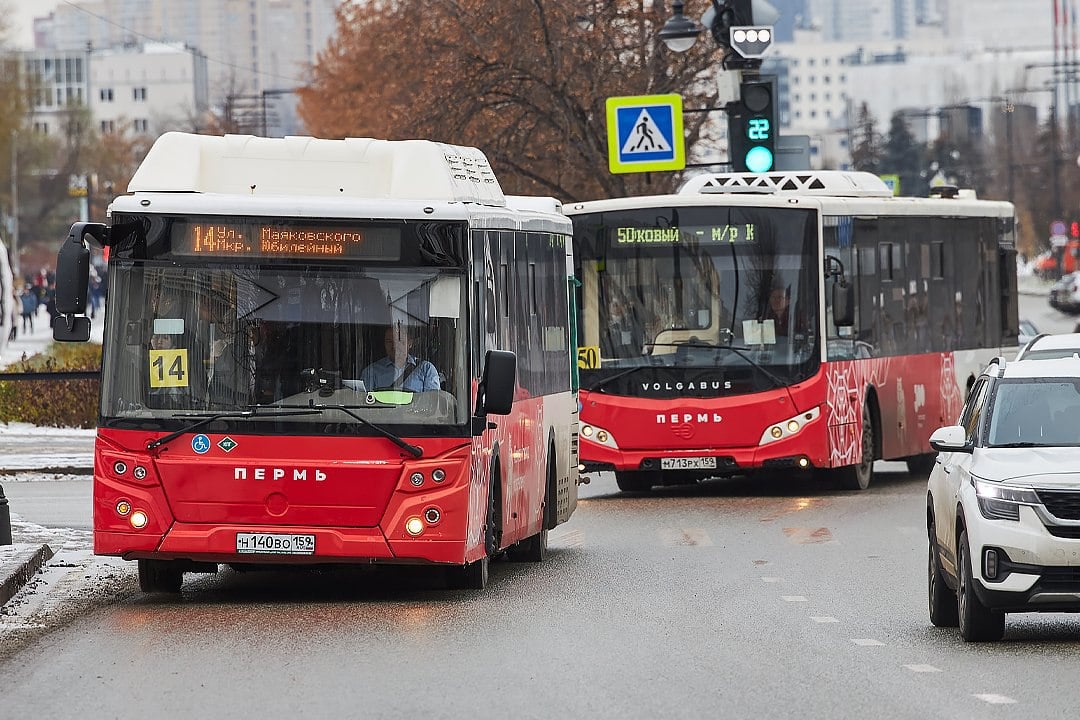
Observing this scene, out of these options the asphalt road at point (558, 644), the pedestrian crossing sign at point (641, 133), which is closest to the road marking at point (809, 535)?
the asphalt road at point (558, 644)

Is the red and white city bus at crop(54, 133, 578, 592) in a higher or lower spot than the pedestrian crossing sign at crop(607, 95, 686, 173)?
lower

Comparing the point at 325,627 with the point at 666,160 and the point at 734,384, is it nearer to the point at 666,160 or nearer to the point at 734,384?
the point at 734,384

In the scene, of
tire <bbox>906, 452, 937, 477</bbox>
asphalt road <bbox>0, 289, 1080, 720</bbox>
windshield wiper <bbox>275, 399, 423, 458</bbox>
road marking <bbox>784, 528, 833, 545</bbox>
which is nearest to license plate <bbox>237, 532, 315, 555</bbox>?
asphalt road <bbox>0, 289, 1080, 720</bbox>

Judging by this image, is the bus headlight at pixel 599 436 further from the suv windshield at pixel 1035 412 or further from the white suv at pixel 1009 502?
the suv windshield at pixel 1035 412

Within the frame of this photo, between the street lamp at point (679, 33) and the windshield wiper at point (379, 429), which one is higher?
the street lamp at point (679, 33)

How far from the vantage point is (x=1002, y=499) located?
1168 centimetres

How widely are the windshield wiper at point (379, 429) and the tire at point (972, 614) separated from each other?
3.47 metres

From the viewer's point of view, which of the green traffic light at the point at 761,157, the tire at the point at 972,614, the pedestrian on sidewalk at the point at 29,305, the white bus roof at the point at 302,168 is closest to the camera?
the tire at the point at 972,614

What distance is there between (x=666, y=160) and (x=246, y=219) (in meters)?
17.2

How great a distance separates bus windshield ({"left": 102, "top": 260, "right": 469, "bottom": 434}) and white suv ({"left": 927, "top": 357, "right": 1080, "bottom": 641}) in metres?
3.07

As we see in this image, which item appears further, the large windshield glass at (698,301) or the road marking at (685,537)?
the large windshield glass at (698,301)

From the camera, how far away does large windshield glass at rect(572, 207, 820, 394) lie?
23578mm

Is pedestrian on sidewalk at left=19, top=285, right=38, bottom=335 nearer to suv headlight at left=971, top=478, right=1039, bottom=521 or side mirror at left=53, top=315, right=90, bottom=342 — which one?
side mirror at left=53, top=315, right=90, bottom=342

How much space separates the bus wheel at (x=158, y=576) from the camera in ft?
48.1
